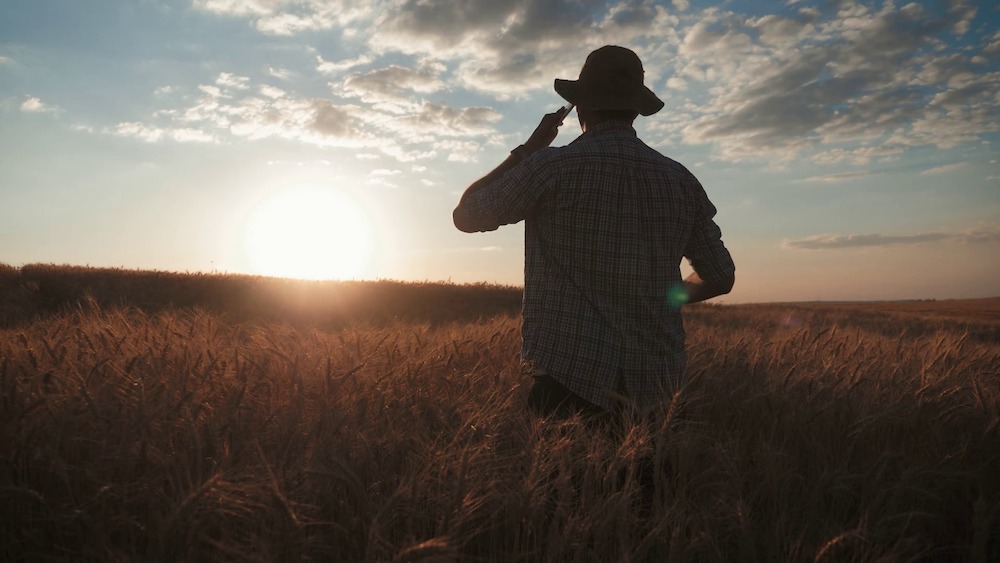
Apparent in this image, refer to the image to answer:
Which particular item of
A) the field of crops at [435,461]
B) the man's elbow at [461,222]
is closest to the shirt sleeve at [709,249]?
the field of crops at [435,461]

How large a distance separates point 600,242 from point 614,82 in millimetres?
642

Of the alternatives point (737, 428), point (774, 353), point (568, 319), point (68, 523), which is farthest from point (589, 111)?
point (774, 353)

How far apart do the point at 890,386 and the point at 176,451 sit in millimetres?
3408

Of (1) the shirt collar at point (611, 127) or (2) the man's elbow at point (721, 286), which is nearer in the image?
(1) the shirt collar at point (611, 127)

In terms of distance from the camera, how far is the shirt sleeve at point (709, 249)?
8.39 ft

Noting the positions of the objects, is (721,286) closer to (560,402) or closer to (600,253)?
(600,253)

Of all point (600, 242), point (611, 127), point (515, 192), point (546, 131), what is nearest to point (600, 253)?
point (600, 242)

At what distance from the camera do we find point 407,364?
8.96 ft

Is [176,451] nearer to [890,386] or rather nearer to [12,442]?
[12,442]

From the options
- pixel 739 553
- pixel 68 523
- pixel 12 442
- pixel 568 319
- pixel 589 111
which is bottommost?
pixel 739 553

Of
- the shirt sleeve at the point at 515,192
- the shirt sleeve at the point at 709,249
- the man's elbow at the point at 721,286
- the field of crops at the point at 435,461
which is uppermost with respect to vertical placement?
the shirt sleeve at the point at 515,192

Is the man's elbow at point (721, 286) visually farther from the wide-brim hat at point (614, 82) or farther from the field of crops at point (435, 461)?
the wide-brim hat at point (614, 82)

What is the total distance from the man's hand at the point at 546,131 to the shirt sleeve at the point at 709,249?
70 centimetres

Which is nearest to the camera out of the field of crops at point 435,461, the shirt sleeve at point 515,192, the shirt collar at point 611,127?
the field of crops at point 435,461
